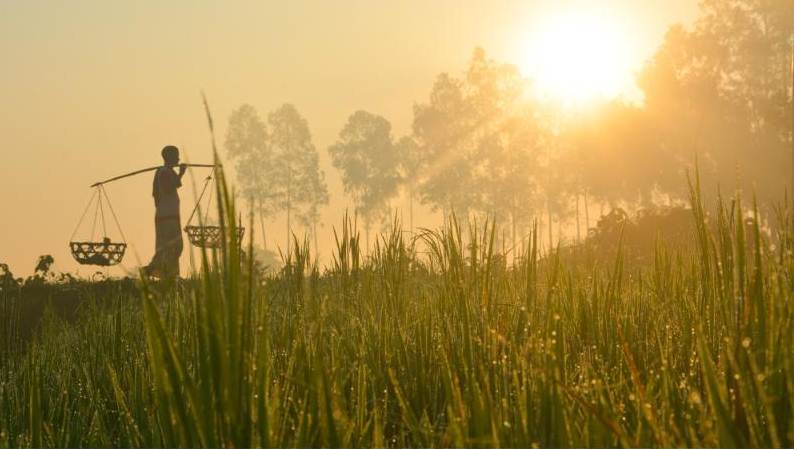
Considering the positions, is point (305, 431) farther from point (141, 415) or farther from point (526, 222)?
point (526, 222)

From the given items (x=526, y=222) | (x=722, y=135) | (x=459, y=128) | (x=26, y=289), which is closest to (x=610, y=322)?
(x=26, y=289)

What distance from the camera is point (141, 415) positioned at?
8.37ft

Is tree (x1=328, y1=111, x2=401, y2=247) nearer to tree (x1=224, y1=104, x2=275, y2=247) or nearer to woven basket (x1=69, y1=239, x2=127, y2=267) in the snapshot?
tree (x1=224, y1=104, x2=275, y2=247)

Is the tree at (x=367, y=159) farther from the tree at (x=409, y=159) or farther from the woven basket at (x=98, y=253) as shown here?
the woven basket at (x=98, y=253)

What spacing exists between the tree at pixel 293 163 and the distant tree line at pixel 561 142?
0.22 feet

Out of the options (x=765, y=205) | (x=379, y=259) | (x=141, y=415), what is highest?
(x=765, y=205)

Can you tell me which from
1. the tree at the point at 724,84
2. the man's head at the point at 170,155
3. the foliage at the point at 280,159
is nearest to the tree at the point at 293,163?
the foliage at the point at 280,159

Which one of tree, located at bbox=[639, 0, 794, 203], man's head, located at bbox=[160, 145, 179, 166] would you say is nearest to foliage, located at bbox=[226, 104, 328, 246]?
tree, located at bbox=[639, 0, 794, 203]

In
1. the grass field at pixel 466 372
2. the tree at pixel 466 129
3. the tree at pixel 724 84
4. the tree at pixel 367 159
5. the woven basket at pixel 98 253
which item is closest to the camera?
the grass field at pixel 466 372

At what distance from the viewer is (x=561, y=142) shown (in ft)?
139

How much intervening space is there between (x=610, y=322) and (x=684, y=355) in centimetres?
27

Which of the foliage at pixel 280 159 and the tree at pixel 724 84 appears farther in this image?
the foliage at pixel 280 159

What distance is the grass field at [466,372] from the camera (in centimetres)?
135

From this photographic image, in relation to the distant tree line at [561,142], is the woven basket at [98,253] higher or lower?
lower
